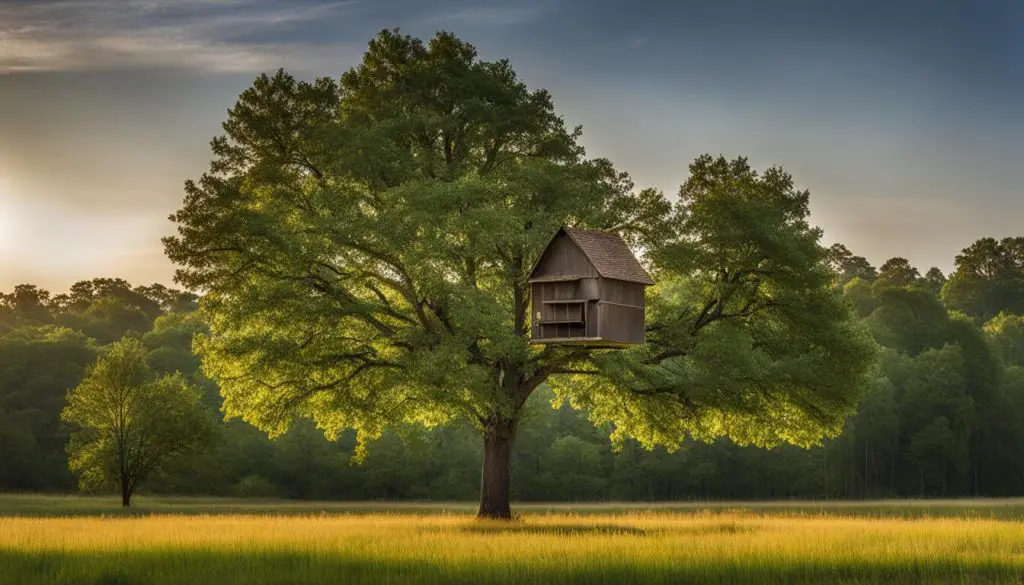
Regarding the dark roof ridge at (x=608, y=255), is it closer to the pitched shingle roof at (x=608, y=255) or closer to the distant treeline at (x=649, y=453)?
the pitched shingle roof at (x=608, y=255)

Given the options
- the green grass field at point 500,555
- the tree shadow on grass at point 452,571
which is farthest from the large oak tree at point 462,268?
the tree shadow on grass at point 452,571

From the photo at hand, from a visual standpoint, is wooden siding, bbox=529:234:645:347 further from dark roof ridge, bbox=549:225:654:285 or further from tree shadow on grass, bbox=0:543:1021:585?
tree shadow on grass, bbox=0:543:1021:585

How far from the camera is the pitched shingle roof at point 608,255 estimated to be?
2388cm

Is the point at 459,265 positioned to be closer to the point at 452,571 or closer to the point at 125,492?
the point at 452,571

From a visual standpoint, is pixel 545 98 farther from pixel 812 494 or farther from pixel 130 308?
pixel 130 308

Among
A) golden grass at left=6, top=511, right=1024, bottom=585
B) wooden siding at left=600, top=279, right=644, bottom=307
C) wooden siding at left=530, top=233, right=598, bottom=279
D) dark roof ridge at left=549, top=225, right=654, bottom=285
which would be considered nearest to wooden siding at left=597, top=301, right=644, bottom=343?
wooden siding at left=600, top=279, right=644, bottom=307

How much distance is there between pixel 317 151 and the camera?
36625 mm

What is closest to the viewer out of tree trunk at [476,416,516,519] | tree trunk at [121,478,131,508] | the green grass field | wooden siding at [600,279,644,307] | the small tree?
the green grass field

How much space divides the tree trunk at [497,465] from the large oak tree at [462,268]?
0.24 ft

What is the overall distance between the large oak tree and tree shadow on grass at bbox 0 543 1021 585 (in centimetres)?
1055

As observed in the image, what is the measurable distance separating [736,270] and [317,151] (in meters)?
14.0

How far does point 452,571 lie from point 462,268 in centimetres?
1490

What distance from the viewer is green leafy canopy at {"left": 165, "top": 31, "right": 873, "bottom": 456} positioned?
1331 inches

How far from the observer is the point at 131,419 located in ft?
178
